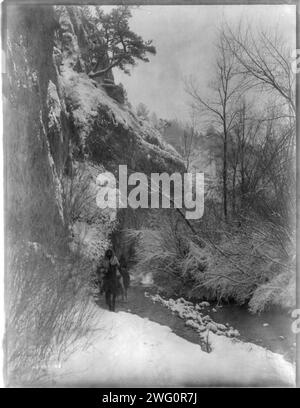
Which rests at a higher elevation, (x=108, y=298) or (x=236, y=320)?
(x=108, y=298)

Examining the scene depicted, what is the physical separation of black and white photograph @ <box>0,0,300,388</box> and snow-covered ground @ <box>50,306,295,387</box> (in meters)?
0.01

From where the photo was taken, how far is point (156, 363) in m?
3.74

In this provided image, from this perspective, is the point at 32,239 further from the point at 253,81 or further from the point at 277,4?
the point at 277,4

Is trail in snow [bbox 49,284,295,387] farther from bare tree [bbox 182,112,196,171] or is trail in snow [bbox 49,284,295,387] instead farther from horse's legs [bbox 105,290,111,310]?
bare tree [bbox 182,112,196,171]

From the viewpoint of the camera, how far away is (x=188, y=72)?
13.1 feet

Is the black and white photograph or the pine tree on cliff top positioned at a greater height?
the pine tree on cliff top

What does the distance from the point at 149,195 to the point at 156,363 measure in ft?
5.51

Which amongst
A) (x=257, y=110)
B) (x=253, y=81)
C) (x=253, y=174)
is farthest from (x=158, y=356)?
(x=253, y=81)

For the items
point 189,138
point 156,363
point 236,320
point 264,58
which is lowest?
point 156,363

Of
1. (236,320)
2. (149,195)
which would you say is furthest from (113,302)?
(236,320)

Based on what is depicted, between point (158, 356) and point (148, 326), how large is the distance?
309 millimetres

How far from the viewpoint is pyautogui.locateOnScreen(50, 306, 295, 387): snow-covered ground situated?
3684 millimetres

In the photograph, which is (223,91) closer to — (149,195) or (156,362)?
(149,195)

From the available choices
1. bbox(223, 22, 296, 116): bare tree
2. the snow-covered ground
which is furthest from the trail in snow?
bbox(223, 22, 296, 116): bare tree
